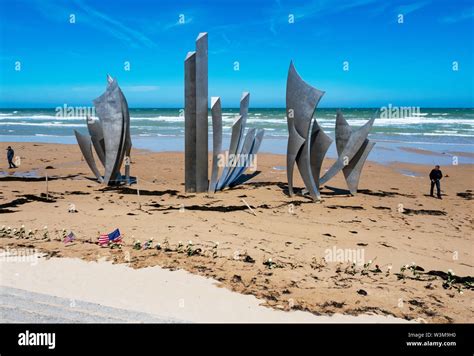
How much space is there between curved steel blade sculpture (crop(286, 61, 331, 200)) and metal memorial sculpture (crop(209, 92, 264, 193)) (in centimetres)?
179

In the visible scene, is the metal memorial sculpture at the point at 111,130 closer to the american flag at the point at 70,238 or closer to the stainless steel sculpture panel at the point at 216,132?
the stainless steel sculpture panel at the point at 216,132

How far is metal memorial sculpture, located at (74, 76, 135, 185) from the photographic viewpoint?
12.3 metres

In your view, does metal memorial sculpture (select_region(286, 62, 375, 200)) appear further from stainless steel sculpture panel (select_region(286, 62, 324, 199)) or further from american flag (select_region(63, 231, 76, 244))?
american flag (select_region(63, 231, 76, 244))

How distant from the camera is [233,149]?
496 inches

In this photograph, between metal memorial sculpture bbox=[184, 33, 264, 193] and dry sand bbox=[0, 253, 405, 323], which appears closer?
dry sand bbox=[0, 253, 405, 323]

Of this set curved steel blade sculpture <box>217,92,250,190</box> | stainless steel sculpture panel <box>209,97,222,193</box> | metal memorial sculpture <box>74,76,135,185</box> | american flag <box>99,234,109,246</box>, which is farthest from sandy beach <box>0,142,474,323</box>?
metal memorial sculpture <box>74,76,135,185</box>

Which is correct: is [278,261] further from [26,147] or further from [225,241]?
[26,147]

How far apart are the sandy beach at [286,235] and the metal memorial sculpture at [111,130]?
0.84m

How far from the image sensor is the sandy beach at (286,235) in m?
5.74

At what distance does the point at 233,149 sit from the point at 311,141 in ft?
7.71

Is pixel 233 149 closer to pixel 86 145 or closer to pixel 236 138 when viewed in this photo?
pixel 236 138
